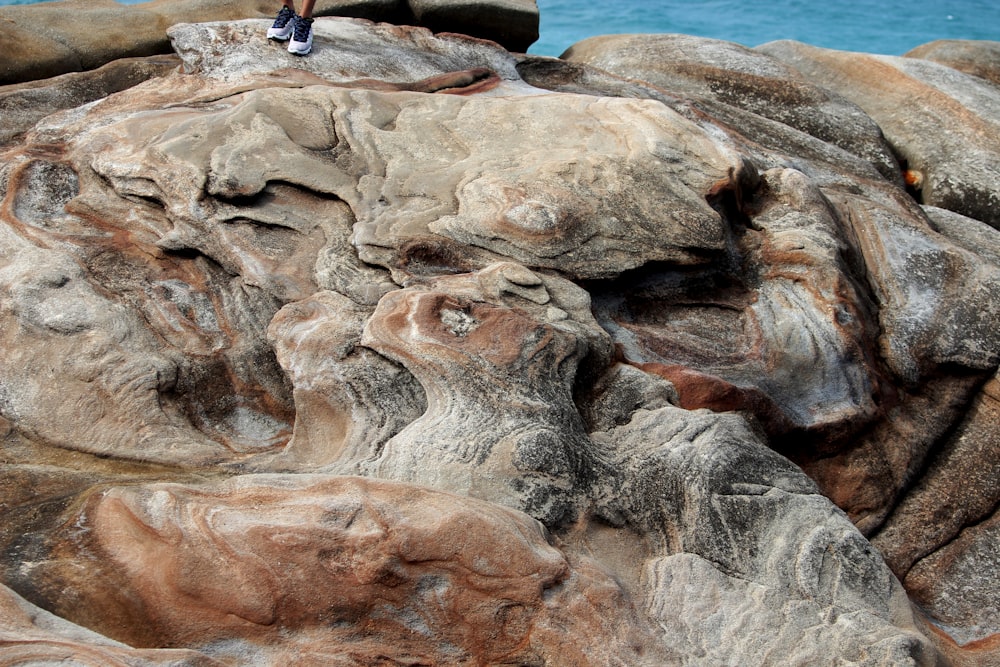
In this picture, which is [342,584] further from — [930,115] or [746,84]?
[930,115]

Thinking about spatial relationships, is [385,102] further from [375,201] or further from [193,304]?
[193,304]

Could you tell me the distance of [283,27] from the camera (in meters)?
5.26

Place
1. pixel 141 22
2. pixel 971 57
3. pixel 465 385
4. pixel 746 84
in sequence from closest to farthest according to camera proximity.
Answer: pixel 465 385 → pixel 141 22 → pixel 746 84 → pixel 971 57

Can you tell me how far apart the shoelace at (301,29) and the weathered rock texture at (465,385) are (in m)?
0.14

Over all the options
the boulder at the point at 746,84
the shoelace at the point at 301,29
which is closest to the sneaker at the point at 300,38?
the shoelace at the point at 301,29

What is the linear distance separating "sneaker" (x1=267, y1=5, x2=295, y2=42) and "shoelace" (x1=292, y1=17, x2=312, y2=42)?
40 millimetres

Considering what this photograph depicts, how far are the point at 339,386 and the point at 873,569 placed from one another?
1.72m

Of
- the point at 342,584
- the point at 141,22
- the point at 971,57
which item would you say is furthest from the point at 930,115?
the point at 342,584

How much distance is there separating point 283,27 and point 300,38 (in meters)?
0.14

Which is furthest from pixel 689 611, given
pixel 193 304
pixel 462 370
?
pixel 193 304

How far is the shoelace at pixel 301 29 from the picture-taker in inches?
205

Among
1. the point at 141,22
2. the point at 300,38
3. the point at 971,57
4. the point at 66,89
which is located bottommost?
the point at 971,57

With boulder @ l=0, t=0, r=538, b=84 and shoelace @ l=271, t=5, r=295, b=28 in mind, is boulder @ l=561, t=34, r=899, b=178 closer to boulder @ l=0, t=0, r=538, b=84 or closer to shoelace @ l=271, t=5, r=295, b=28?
boulder @ l=0, t=0, r=538, b=84

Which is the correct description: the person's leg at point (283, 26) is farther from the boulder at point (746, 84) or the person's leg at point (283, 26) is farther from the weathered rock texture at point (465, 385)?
the boulder at point (746, 84)
